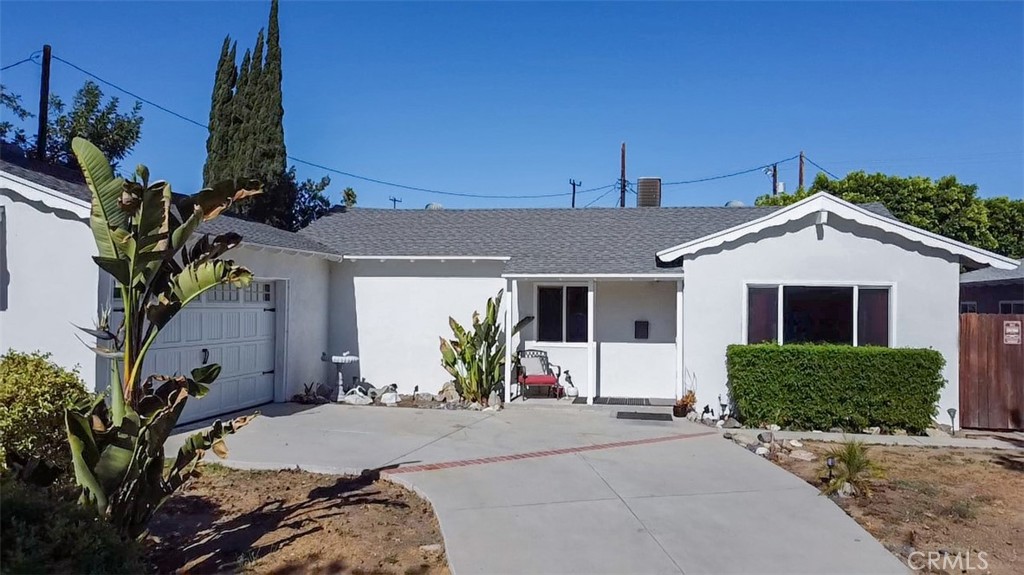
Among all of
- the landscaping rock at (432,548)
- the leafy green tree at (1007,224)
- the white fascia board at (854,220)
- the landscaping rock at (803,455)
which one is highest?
the leafy green tree at (1007,224)

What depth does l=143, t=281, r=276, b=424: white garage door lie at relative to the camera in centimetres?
1053

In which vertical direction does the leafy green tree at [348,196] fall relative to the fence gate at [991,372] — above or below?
above

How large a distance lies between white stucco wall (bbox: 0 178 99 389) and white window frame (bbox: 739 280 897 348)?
9.91 metres

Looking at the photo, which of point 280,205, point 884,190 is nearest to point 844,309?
point 280,205

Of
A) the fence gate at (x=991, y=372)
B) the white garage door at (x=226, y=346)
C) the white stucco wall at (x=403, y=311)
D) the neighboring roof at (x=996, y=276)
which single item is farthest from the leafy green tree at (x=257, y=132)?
the neighboring roof at (x=996, y=276)

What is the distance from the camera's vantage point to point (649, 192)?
19406 millimetres

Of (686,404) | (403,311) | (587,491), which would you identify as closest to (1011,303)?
(686,404)

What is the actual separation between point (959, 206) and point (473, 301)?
69.5 ft

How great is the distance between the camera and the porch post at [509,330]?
13.3 meters

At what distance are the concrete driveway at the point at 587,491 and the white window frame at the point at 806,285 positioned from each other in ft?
6.84

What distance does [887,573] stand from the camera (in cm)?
517

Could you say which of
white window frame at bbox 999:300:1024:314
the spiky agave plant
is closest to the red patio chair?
the spiky agave plant

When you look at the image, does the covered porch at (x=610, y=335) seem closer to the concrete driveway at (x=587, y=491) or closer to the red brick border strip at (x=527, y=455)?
the concrete driveway at (x=587, y=491)

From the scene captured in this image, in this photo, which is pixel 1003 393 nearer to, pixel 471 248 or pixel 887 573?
pixel 887 573
